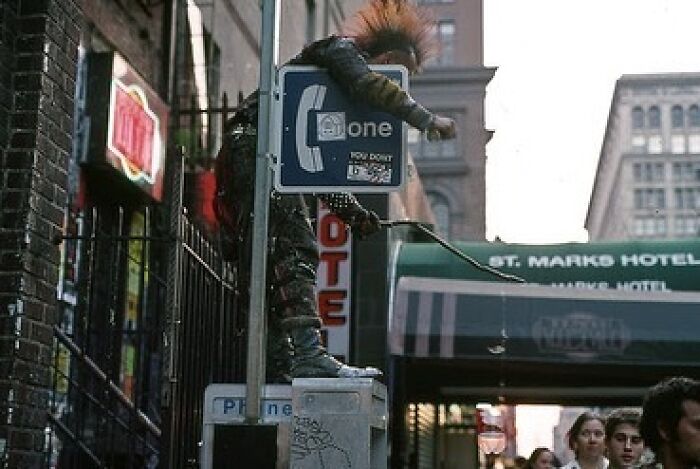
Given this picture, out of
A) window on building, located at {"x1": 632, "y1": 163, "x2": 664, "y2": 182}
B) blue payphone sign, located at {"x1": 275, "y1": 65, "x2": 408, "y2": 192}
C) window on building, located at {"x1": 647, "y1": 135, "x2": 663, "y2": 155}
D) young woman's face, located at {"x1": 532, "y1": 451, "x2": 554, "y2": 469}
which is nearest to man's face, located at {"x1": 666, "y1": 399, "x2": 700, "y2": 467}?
blue payphone sign, located at {"x1": 275, "y1": 65, "x2": 408, "y2": 192}

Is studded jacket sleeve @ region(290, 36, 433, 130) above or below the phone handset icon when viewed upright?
above

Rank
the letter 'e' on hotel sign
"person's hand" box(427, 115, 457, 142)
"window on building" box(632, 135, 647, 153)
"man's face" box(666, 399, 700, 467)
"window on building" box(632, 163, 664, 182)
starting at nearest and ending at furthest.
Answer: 1. "man's face" box(666, 399, 700, 467)
2. "person's hand" box(427, 115, 457, 142)
3. the letter 'e' on hotel sign
4. "window on building" box(632, 163, 664, 182)
5. "window on building" box(632, 135, 647, 153)

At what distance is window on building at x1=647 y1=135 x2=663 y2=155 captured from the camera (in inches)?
5197

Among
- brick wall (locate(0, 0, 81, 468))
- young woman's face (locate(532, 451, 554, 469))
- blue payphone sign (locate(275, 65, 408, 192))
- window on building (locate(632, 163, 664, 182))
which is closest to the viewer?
blue payphone sign (locate(275, 65, 408, 192))

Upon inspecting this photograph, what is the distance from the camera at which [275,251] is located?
4.96 metres

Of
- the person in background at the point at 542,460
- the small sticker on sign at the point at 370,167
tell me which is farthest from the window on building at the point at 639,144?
the small sticker on sign at the point at 370,167

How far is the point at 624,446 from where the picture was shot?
633 centimetres

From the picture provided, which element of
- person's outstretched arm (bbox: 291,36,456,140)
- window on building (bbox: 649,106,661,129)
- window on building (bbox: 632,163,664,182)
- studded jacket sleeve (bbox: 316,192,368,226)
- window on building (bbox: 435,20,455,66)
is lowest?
studded jacket sleeve (bbox: 316,192,368,226)

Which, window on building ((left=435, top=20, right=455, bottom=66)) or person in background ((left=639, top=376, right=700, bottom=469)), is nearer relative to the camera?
person in background ((left=639, top=376, right=700, bottom=469))

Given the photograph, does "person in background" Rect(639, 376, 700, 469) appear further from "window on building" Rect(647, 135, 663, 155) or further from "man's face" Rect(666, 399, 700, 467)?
"window on building" Rect(647, 135, 663, 155)

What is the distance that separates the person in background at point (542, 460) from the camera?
381 inches

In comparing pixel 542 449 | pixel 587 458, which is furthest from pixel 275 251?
pixel 542 449

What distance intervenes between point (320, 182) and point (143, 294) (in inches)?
269

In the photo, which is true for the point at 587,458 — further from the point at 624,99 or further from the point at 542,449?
the point at 624,99
